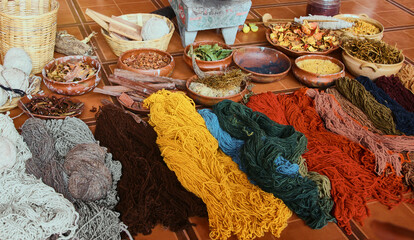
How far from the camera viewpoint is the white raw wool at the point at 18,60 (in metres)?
2.76

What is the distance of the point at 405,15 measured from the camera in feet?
15.0

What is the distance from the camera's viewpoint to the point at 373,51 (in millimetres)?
3188

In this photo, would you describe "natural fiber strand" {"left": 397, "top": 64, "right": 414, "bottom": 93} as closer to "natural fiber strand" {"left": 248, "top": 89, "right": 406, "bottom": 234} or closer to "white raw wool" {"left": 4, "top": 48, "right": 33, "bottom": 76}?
"natural fiber strand" {"left": 248, "top": 89, "right": 406, "bottom": 234}

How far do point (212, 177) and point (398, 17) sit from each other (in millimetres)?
3466

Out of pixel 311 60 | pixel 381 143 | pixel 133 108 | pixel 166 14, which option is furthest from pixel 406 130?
pixel 166 14

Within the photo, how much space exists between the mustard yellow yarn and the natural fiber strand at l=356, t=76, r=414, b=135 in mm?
1096

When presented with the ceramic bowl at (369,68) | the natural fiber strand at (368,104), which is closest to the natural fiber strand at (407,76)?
the ceramic bowl at (369,68)

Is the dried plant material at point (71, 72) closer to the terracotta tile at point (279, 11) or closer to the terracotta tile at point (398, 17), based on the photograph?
the terracotta tile at point (279, 11)

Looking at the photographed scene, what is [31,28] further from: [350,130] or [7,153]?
[350,130]

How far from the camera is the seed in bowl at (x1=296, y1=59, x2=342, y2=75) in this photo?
10.3ft

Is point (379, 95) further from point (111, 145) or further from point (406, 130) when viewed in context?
point (111, 145)

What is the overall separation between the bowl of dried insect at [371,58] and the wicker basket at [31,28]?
2257 mm

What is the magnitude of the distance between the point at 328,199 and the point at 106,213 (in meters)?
1.11

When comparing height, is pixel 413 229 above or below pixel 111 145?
below
